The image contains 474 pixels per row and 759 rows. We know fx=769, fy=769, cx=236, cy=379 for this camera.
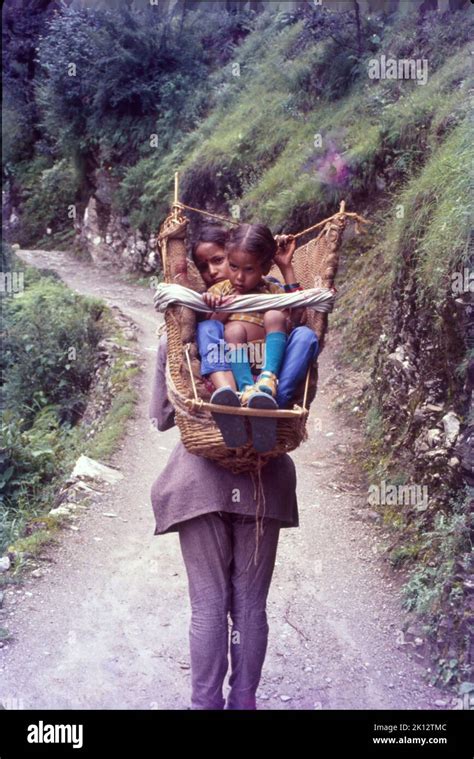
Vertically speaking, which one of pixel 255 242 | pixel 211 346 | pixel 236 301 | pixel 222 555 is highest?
pixel 255 242

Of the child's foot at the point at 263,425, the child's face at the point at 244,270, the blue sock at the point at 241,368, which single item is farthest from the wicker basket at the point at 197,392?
the child's face at the point at 244,270

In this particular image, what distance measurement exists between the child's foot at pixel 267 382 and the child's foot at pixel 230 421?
14cm

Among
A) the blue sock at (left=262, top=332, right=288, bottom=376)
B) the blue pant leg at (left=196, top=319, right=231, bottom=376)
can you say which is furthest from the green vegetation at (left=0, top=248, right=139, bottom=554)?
the blue sock at (left=262, top=332, right=288, bottom=376)

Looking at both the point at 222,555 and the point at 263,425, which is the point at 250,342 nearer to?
the point at 263,425

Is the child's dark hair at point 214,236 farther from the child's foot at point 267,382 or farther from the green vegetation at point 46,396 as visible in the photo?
the green vegetation at point 46,396

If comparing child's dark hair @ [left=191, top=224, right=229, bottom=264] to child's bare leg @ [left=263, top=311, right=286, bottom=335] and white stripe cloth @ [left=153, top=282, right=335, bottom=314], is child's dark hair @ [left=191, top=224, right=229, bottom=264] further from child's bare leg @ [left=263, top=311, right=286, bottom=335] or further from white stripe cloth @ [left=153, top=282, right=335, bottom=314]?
child's bare leg @ [left=263, top=311, right=286, bottom=335]

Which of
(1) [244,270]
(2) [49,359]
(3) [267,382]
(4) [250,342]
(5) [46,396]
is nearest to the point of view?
(3) [267,382]

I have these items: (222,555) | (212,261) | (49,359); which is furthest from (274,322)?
(49,359)

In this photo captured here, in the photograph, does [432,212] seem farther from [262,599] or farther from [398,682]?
[262,599]

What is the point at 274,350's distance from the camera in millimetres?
2705

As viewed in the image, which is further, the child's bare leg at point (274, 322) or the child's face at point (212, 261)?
the child's face at point (212, 261)

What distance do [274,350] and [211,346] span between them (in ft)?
0.73

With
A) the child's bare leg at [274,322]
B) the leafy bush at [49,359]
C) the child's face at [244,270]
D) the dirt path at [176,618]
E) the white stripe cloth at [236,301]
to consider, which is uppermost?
the child's face at [244,270]

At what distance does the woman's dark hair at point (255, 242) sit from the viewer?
282cm
